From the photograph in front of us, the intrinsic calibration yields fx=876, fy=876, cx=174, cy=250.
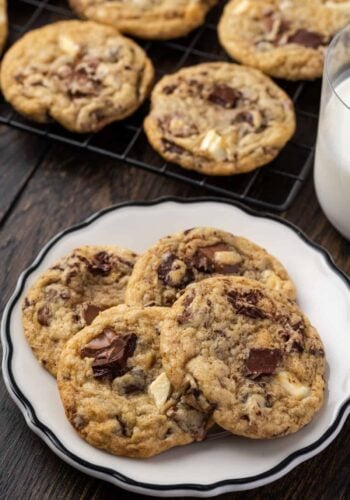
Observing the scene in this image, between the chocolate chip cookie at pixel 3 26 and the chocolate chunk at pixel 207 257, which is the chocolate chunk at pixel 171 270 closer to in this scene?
the chocolate chunk at pixel 207 257

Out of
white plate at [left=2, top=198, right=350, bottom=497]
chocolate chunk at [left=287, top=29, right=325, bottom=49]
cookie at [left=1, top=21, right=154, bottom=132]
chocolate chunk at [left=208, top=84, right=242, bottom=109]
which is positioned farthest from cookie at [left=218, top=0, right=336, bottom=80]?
white plate at [left=2, top=198, right=350, bottom=497]

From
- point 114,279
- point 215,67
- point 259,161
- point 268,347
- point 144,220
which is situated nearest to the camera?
point 268,347

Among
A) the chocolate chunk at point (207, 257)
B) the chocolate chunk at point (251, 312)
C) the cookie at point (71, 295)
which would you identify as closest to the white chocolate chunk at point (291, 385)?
the chocolate chunk at point (251, 312)

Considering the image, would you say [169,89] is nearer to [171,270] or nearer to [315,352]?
[171,270]

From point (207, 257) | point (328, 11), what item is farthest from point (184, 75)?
point (207, 257)

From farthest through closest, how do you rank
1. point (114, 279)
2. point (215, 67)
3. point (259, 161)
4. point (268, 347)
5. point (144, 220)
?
point (215, 67), point (259, 161), point (144, 220), point (114, 279), point (268, 347)

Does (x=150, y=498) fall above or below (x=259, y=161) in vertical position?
below

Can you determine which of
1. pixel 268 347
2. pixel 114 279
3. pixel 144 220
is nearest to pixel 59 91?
pixel 144 220

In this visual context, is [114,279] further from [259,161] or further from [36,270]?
[259,161]

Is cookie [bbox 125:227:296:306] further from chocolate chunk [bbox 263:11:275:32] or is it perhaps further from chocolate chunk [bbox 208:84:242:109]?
chocolate chunk [bbox 263:11:275:32]
